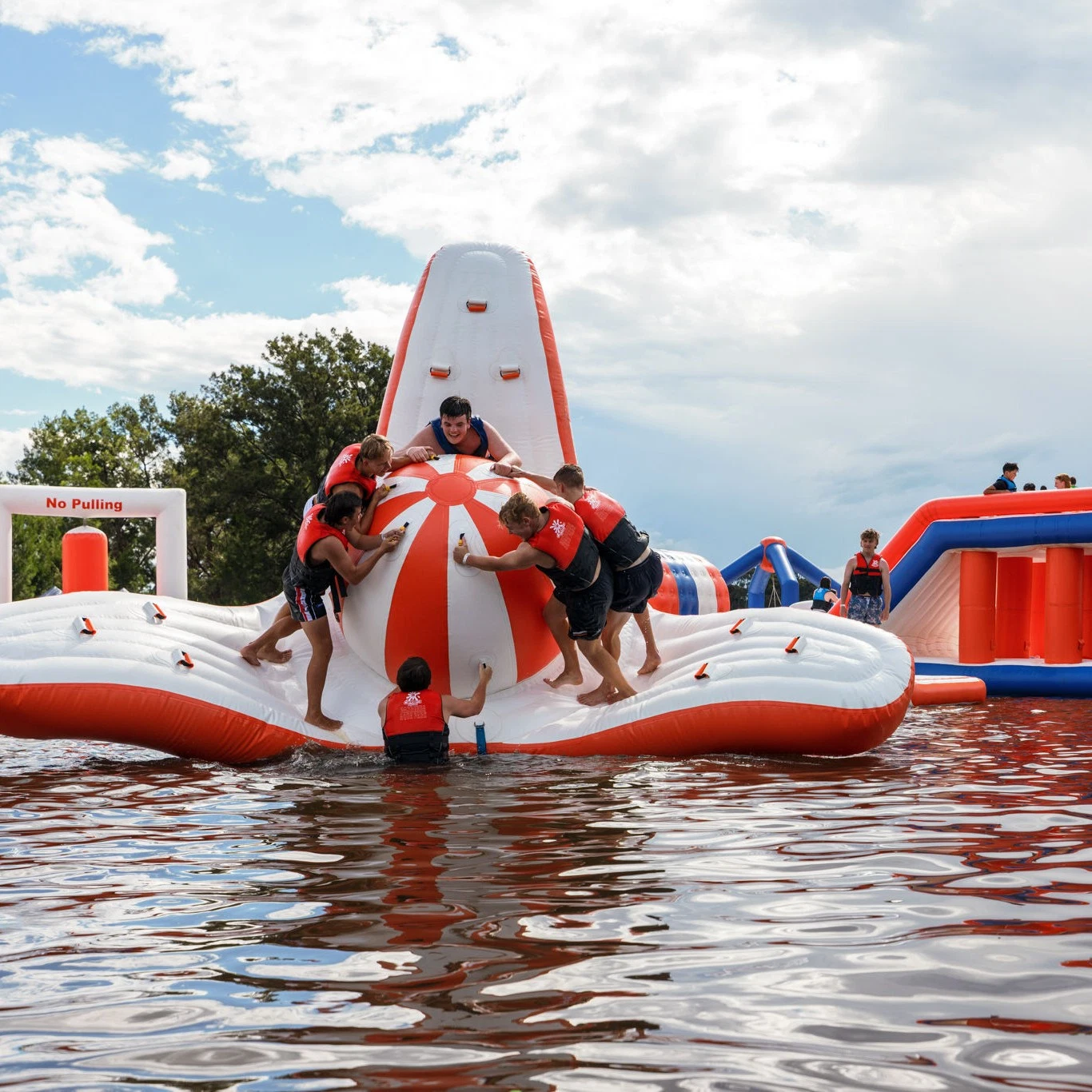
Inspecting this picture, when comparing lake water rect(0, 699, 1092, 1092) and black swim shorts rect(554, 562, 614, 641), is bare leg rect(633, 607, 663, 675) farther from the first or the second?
lake water rect(0, 699, 1092, 1092)

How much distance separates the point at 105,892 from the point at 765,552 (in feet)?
49.2

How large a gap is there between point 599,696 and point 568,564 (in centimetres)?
72

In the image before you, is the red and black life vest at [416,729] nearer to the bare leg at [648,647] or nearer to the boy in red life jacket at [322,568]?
the boy in red life jacket at [322,568]

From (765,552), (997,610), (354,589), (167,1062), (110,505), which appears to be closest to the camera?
(167,1062)

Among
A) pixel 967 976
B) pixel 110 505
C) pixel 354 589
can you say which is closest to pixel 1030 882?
pixel 967 976

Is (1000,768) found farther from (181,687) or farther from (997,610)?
(997,610)

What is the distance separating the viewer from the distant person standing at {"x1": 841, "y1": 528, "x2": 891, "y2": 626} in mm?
9367

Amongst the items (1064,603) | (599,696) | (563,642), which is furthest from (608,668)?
(1064,603)

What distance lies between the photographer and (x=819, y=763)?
514cm

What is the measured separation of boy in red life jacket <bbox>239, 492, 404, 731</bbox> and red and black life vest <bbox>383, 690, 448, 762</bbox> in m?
0.58

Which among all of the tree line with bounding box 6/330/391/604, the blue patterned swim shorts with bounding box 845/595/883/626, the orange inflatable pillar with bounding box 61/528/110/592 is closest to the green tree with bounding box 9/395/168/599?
the tree line with bounding box 6/330/391/604

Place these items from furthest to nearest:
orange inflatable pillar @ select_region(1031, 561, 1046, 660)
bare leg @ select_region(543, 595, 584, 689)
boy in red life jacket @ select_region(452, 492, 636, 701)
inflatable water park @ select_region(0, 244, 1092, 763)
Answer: orange inflatable pillar @ select_region(1031, 561, 1046, 660)
bare leg @ select_region(543, 595, 584, 689)
boy in red life jacket @ select_region(452, 492, 636, 701)
inflatable water park @ select_region(0, 244, 1092, 763)

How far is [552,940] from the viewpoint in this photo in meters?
2.25

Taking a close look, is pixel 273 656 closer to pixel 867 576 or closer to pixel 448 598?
pixel 448 598
